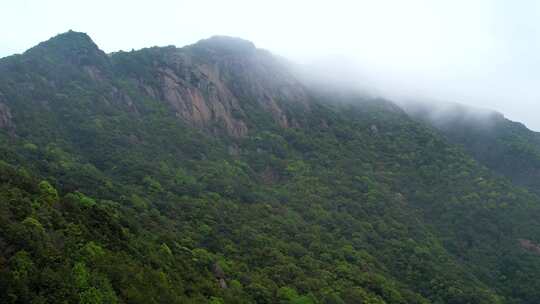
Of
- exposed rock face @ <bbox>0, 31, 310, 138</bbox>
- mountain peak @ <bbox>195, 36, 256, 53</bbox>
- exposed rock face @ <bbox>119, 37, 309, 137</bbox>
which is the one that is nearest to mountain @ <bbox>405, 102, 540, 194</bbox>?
exposed rock face @ <bbox>119, 37, 309, 137</bbox>

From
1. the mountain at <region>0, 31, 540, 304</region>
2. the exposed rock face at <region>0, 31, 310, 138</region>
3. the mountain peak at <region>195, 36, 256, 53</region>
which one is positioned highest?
the mountain peak at <region>195, 36, 256, 53</region>

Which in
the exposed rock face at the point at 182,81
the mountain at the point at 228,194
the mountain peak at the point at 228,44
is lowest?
the mountain at the point at 228,194

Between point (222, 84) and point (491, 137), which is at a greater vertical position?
point (222, 84)

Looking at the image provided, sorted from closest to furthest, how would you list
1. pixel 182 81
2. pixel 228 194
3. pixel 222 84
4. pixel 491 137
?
1. pixel 228 194
2. pixel 182 81
3. pixel 222 84
4. pixel 491 137

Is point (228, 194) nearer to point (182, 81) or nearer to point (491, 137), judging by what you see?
point (182, 81)

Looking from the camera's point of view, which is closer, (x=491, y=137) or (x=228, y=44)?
(x=491, y=137)

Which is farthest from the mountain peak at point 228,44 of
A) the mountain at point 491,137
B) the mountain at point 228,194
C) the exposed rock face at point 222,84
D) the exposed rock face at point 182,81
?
the mountain at point 491,137

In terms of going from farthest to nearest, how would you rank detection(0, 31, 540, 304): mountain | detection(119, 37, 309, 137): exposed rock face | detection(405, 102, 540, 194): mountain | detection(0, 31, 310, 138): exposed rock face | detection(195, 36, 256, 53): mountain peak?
1. detection(195, 36, 256, 53): mountain peak
2. detection(405, 102, 540, 194): mountain
3. detection(119, 37, 309, 137): exposed rock face
4. detection(0, 31, 310, 138): exposed rock face
5. detection(0, 31, 540, 304): mountain

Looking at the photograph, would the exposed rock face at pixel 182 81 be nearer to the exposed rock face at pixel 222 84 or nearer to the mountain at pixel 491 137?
the exposed rock face at pixel 222 84

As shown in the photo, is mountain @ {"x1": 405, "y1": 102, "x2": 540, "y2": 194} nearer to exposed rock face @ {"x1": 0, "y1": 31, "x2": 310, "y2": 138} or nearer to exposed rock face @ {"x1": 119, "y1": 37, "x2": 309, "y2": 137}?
exposed rock face @ {"x1": 119, "y1": 37, "x2": 309, "y2": 137}

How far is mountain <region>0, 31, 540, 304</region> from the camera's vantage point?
Answer: 3997 centimetres

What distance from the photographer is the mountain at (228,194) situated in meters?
40.0

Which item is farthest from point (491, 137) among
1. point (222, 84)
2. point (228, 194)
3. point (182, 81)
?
point (228, 194)

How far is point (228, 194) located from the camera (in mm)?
86062
